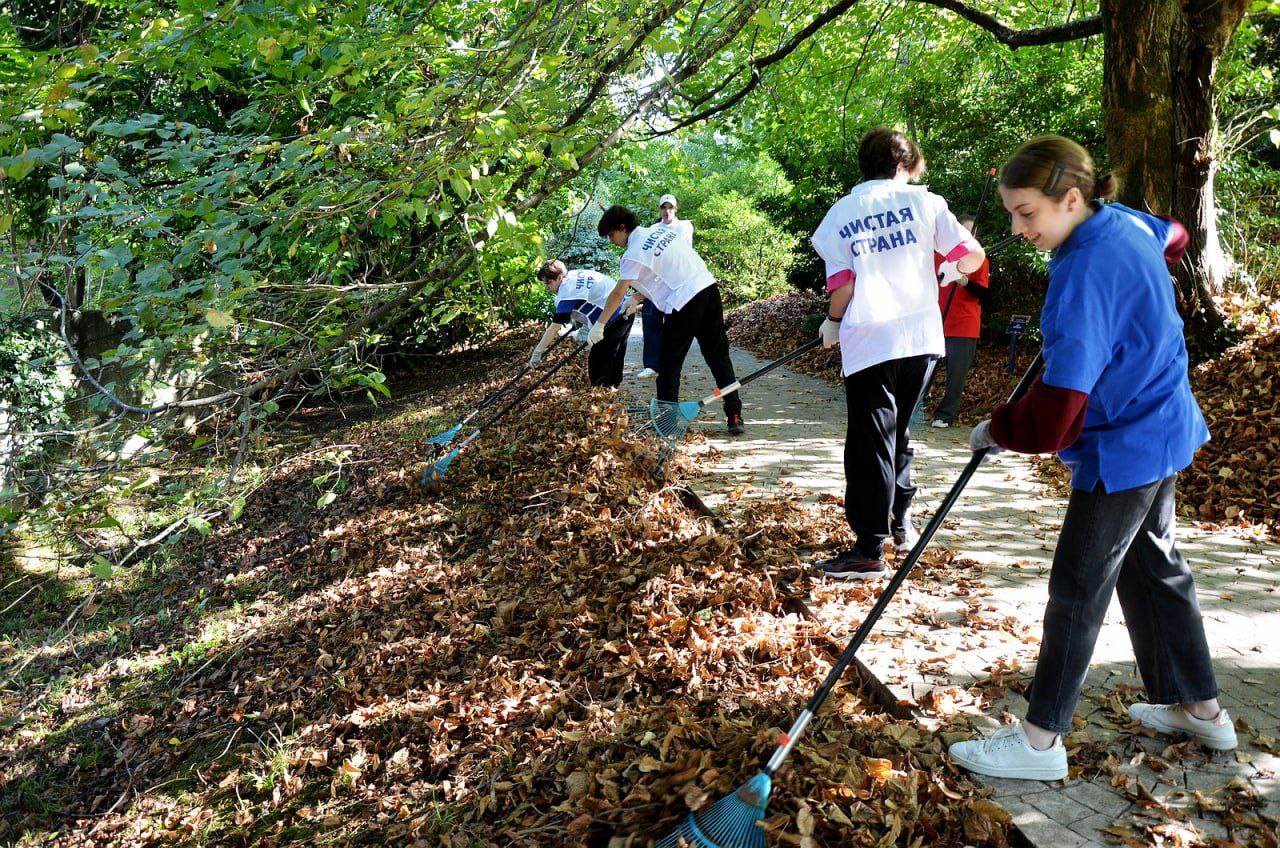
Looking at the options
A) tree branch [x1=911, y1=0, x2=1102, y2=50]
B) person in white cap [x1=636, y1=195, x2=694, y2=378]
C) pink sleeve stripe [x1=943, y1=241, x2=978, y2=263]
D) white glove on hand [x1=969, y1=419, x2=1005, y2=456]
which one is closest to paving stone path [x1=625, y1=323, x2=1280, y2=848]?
Result: white glove on hand [x1=969, y1=419, x2=1005, y2=456]

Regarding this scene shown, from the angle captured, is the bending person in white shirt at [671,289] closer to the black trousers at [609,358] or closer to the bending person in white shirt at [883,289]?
the black trousers at [609,358]

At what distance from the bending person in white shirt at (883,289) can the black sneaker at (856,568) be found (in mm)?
211

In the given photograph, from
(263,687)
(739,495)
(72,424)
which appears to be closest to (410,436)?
(263,687)

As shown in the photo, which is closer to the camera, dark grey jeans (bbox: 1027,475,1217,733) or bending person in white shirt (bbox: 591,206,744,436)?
dark grey jeans (bbox: 1027,475,1217,733)

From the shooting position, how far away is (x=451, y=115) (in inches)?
153

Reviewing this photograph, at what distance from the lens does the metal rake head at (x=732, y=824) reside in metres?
2.53

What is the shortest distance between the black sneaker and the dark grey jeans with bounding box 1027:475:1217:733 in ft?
4.93

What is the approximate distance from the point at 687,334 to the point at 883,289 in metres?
2.75

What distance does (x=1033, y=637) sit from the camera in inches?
142

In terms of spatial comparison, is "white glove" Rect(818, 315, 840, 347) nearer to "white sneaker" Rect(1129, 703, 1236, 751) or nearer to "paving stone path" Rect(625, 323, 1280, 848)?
"paving stone path" Rect(625, 323, 1280, 848)

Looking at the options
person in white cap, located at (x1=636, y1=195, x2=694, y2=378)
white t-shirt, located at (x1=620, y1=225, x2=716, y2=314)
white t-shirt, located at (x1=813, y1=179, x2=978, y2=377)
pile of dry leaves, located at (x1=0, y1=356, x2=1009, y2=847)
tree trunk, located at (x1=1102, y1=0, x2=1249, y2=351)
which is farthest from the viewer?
person in white cap, located at (x1=636, y1=195, x2=694, y2=378)

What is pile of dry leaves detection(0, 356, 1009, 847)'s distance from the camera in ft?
9.50

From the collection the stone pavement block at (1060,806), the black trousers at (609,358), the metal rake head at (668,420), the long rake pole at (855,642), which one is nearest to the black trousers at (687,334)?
the metal rake head at (668,420)

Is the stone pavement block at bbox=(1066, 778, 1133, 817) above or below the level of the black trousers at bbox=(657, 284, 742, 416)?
below
